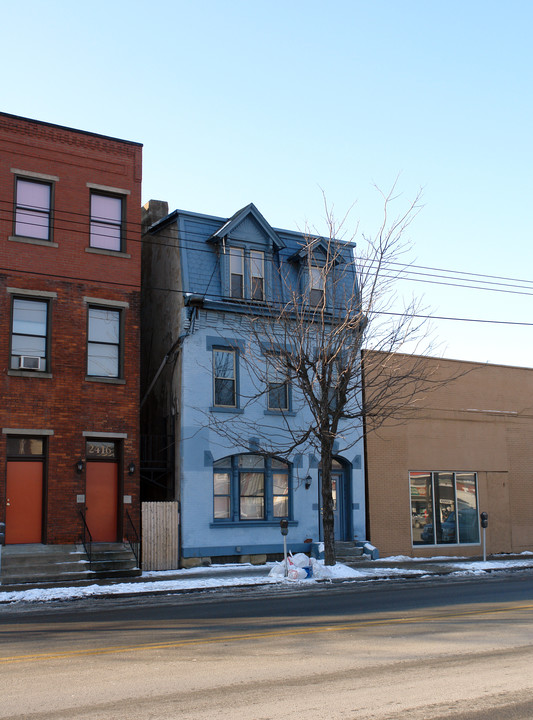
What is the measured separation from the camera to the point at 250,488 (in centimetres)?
2398

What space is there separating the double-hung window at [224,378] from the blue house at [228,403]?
0.03m

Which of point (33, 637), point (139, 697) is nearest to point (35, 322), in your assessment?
point (33, 637)

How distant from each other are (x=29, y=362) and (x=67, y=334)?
4.23ft

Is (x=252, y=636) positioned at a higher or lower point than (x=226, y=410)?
lower

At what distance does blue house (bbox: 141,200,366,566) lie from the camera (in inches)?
904

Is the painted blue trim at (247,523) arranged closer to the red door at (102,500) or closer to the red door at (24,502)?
the red door at (102,500)

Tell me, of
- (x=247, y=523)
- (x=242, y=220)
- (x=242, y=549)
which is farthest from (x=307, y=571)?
(x=242, y=220)

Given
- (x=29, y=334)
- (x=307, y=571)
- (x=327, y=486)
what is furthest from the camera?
(x=29, y=334)

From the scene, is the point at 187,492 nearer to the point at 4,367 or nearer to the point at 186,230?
the point at 4,367

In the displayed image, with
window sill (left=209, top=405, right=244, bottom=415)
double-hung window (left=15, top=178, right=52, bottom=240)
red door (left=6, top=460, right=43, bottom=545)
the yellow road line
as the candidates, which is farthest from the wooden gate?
the yellow road line

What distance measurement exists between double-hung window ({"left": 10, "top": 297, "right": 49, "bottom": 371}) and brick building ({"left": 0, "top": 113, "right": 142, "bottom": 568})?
0.09ft

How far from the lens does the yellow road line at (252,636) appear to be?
9.38 m

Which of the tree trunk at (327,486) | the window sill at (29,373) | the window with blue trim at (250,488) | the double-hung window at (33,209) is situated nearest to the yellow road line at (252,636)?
the tree trunk at (327,486)

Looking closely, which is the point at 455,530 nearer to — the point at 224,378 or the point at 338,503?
the point at 338,503
